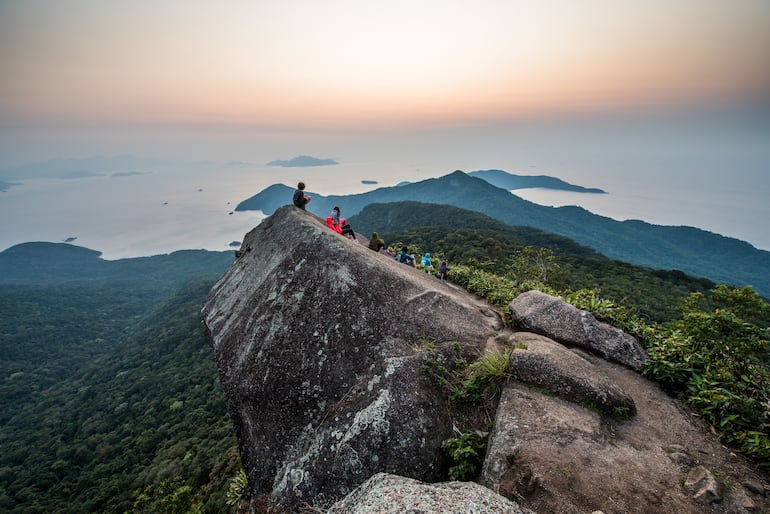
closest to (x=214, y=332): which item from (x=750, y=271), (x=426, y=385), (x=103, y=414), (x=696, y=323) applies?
(x=426, y=385)

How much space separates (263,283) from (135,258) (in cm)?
20272

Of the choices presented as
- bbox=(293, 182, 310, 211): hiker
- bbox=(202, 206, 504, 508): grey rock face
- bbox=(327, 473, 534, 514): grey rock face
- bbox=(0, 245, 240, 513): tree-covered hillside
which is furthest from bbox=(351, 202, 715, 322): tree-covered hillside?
bbox=(0, 245, 240, 513): tree-covered hillside

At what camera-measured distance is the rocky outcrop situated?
4.93 meters

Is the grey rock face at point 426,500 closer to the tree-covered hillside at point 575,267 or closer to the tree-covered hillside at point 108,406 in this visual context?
the tree-covered hillside at point 575,267

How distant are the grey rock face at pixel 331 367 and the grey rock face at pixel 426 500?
1926mm

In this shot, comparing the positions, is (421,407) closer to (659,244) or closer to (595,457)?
(595,457)

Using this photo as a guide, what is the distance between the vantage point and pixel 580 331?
29.2ft

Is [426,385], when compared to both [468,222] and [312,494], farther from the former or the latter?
[468,222]

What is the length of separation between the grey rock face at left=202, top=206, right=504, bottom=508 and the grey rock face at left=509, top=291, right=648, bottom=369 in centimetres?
125

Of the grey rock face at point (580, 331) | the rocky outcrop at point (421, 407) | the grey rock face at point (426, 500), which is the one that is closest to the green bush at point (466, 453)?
the rocky outcrop at point (421, 407)

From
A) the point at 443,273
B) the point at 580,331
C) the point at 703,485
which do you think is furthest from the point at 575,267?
the point at 703,485

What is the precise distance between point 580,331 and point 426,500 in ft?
23.9

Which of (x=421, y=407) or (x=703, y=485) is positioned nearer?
(x=703, y=485)

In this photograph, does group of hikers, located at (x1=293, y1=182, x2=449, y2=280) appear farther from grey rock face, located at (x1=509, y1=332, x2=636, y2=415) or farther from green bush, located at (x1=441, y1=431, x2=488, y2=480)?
green bush, located at (x1=441, y1=431, x2=488, y2=480)
